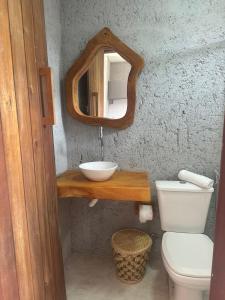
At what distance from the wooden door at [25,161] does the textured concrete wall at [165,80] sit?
2.42 feet

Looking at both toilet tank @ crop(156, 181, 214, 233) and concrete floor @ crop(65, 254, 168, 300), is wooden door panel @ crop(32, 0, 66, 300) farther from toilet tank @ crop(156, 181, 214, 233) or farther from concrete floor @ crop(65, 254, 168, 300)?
toilet tank @ crop(156, 181, 214, 233)

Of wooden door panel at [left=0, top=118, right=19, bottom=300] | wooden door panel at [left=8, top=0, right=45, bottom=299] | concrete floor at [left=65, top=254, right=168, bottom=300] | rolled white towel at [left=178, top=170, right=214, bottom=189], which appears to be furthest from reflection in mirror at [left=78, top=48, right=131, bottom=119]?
concrete floor at [left=65, top=254, right=168, bottom=300]

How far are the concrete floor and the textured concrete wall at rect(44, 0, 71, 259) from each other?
0.20m

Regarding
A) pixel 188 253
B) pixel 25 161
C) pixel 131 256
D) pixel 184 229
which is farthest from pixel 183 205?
pixel 25 161

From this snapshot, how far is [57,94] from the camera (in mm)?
1867

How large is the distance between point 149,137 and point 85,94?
0.65 metres

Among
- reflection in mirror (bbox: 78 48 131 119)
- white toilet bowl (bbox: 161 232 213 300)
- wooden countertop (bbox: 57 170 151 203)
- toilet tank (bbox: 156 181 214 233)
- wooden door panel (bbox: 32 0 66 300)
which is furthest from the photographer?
reflection in mirror (bbox: 78 48 131 119)

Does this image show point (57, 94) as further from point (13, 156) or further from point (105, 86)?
point (13, 156)

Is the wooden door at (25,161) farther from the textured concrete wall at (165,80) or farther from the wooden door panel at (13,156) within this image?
the textured concrete wall at (165,80)

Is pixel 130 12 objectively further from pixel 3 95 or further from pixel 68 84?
pixel 3 95

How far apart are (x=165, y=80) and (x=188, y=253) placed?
1252 millimetres

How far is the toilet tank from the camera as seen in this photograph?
170 cm

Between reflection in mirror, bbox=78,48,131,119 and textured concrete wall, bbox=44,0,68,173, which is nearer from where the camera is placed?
textured concrete wall, bbox=44,0,68,173

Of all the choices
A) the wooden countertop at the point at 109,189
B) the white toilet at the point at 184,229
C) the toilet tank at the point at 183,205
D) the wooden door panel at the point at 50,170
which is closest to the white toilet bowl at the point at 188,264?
the white toilet at the point at 184,229
